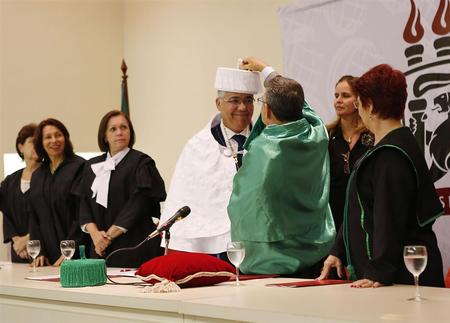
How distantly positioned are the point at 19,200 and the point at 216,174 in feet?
8.68

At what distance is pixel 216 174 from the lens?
14.9 feet

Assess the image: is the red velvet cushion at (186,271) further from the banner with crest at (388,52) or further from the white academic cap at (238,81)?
the banner with crest at (388,52)

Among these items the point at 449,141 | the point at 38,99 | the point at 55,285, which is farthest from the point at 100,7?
the point at 55,285

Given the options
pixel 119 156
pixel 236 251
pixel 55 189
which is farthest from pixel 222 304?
pixel 55 189

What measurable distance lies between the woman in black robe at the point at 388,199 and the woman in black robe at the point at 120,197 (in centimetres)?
236

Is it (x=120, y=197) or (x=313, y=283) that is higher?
(x=120, y=197)

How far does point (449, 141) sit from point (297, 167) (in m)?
1.43

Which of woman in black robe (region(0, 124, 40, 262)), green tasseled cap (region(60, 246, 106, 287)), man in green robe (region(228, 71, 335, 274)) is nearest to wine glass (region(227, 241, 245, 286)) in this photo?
man in green robe (region(228, 71, 335, 274))

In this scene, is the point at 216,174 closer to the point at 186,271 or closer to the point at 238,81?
the point at 238,81

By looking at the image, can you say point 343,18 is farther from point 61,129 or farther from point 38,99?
point 38,99

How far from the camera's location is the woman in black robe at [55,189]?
579 centimetres

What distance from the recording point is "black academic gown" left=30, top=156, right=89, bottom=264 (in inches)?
227

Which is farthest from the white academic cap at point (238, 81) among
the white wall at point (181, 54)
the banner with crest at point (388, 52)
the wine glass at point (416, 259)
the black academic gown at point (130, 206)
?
the white wall at point (181, 54)

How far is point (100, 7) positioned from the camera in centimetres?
891
